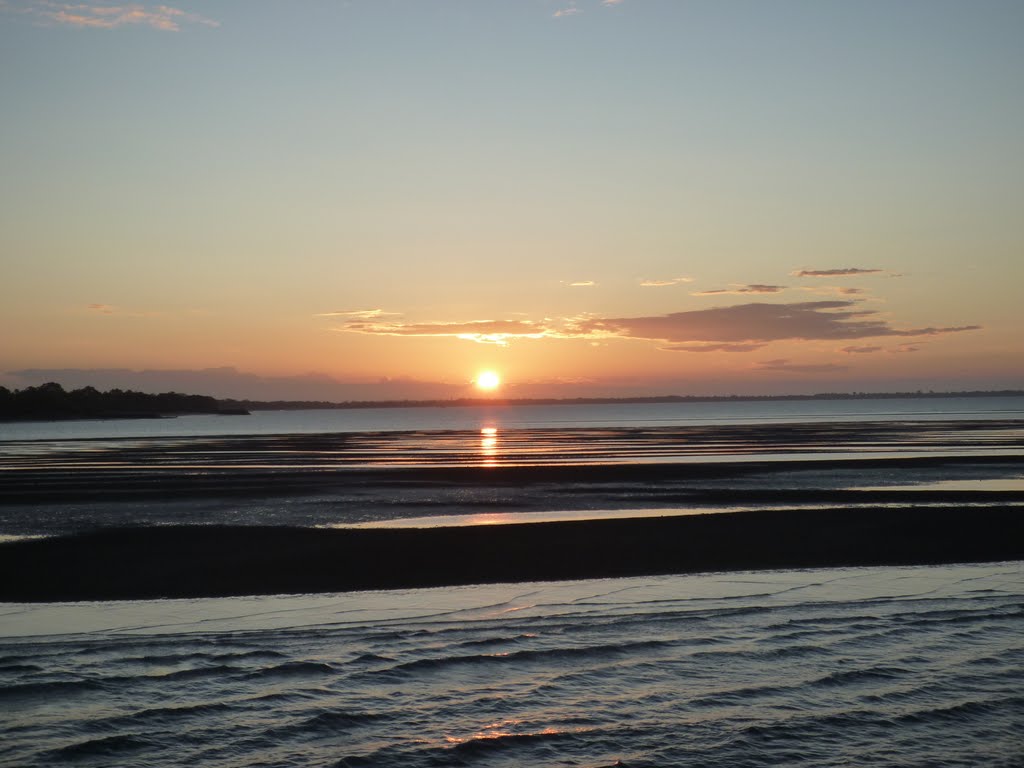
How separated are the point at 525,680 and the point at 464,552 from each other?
33.1 ft

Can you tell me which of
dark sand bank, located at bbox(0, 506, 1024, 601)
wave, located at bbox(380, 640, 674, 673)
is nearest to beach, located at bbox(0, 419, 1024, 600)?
dark sand bank, located at bbox(0, 506, 1024, 601)

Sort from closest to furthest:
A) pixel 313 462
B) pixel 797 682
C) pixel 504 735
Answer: pixel 504 735 → pixel 797 682 → pixel 313 462

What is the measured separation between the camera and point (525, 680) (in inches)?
449

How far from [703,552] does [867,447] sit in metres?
48.0

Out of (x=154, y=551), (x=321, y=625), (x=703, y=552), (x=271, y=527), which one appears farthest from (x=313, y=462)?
(x=321, y=625)

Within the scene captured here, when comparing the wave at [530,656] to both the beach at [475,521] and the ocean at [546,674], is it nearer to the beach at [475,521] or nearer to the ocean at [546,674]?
the ocean at [546,674]

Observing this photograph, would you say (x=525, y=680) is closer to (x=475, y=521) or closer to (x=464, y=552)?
(x=464, y=552)

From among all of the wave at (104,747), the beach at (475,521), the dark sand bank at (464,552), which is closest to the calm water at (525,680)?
the wave at (104,747)

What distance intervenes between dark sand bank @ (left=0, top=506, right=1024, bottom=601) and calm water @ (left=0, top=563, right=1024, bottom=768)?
1916 millimetres

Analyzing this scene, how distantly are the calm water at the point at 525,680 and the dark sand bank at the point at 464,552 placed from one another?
192cm

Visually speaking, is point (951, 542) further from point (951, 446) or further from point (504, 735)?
point (951, 446)

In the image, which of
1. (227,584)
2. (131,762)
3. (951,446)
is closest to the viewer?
(131,762)

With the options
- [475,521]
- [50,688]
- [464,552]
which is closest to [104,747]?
[50,688]

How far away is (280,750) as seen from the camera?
9211 millimetres
